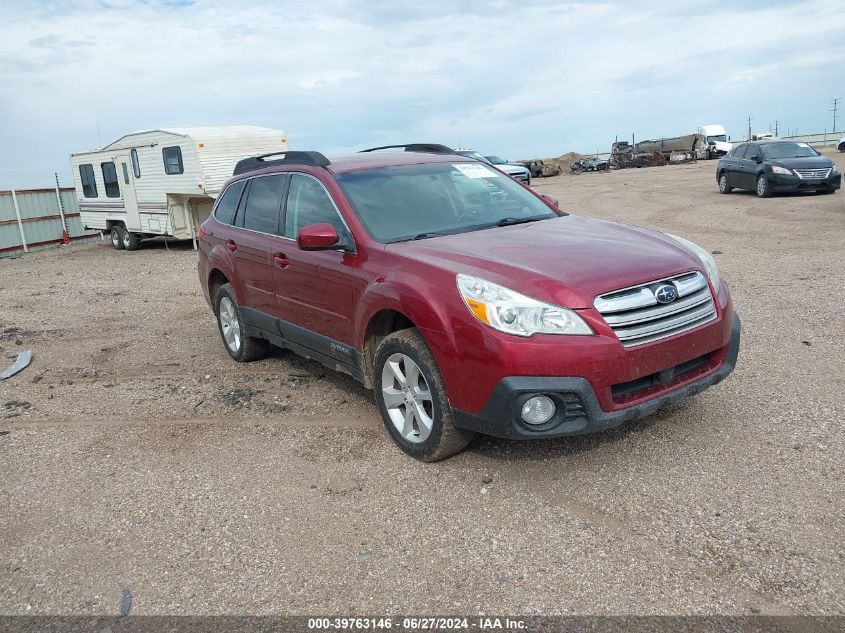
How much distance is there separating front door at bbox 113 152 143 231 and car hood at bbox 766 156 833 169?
16.0 meters

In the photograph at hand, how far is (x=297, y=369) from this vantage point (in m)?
6.18

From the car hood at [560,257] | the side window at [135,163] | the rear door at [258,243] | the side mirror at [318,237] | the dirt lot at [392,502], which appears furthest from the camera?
the side window at [135,163]

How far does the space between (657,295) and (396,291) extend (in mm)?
1400

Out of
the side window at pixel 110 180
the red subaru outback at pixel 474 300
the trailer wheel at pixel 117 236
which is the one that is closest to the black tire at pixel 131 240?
the trailer wheel at pixel 117 236

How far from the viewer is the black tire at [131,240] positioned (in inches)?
736

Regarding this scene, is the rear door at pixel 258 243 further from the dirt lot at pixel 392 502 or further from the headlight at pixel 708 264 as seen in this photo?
the headlight at pixel 708 264

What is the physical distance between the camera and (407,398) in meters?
4.07

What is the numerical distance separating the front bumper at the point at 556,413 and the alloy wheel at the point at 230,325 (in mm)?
3296

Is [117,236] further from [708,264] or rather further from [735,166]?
[708,264]

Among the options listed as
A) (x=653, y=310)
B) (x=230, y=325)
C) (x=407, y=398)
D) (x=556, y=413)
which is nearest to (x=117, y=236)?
(x=230, y=325)

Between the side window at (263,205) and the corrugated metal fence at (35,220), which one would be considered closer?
the side window at (263,205)

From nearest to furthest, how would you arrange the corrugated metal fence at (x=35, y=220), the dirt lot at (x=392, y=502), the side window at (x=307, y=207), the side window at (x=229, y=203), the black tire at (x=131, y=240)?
the dirt lot at (x=392, y=502)
the side window at (x=307, y=207)
the side window at (x=229, y=203)
the black tire at (x=131, y=240)
the corrugated metal fence at (x=35, y=220)

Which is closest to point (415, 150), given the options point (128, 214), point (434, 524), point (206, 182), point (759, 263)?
point (434, 524)

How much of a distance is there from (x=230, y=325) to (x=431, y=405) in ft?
10.3
